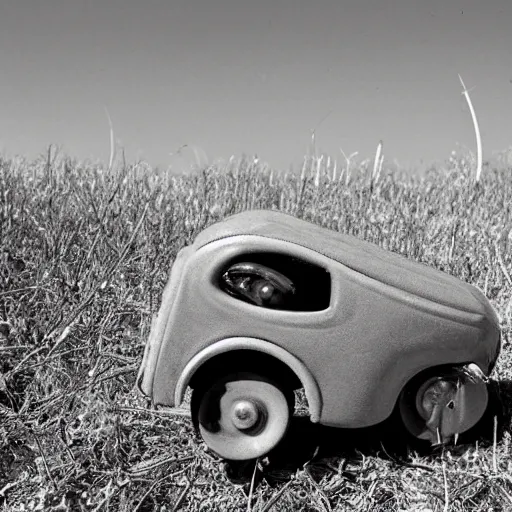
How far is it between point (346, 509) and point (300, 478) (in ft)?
0.47

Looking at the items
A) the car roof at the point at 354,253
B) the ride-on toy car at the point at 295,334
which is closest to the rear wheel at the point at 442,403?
the ride-on toy car at the point at 295,334

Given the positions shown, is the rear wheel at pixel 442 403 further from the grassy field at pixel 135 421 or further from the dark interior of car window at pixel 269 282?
the dark interior of car window at pixel 269 282

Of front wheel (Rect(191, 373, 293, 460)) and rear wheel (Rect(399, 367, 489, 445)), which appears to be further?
rear wheel (Rect(399, 367, 489, 445))

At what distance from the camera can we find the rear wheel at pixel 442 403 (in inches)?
72.7

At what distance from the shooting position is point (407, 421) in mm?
1880

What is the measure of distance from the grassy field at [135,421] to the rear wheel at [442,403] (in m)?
0.10

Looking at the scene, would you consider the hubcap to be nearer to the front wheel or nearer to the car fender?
the front wheel

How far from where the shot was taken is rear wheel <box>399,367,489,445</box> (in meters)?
1.85

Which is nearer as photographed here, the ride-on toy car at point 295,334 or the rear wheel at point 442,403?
the ride-on toy car at point 295,334

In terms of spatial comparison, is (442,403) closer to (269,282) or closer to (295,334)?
(295,334)

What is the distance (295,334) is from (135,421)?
72 centimetres

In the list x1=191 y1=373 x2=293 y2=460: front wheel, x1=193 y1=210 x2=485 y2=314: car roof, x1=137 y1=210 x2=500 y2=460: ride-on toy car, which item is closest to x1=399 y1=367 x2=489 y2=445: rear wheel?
x1=137 y1=210 x2=500 y2=460: ride-on toy car

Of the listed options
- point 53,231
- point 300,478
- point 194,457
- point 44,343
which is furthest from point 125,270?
point 300,478

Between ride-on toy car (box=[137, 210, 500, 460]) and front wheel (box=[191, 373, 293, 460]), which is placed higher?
ride-on toy car (box=[137, 210, 500, 460])
